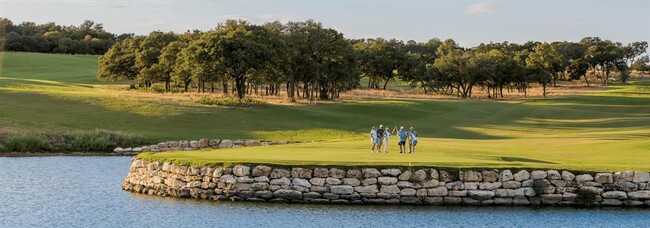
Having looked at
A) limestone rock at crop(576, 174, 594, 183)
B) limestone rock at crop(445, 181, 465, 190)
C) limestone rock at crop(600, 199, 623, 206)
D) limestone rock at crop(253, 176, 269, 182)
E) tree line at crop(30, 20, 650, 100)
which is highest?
tree line at crop(30, 20, 650, 100)

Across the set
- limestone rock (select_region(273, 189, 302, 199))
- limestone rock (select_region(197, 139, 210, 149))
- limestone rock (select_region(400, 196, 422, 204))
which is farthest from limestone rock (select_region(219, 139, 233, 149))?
limestone rock (select_region(400, 196, 422, 204))

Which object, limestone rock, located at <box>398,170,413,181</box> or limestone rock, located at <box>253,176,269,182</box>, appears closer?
limestone rock, located at <box>398,170,413,181</box>

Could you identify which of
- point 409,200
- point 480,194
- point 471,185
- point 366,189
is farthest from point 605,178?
point 366,189

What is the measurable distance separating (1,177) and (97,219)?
1310cm

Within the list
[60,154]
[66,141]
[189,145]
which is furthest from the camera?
[189,145]

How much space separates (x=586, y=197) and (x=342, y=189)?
29.1 ft

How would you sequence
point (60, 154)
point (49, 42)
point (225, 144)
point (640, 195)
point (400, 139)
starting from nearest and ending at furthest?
point (640, 195)
point (400, 139)
point (60, 154)
point (225, 144)
point (49, 42)

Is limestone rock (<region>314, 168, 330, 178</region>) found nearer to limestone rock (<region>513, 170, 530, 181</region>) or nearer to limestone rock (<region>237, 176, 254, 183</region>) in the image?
limestone rock (<region>237, 176, 254, 183</region>)

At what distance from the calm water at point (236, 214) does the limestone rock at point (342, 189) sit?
81cm

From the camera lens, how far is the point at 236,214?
29.5m

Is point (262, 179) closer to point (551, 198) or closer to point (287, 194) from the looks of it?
point (287, 194)

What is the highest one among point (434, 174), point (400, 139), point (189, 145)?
point (400, 139)

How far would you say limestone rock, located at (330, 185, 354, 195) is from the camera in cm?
3191

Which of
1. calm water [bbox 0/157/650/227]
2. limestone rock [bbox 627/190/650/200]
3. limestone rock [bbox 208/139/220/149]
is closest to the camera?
calm water [bbox 0/157/650/227]
